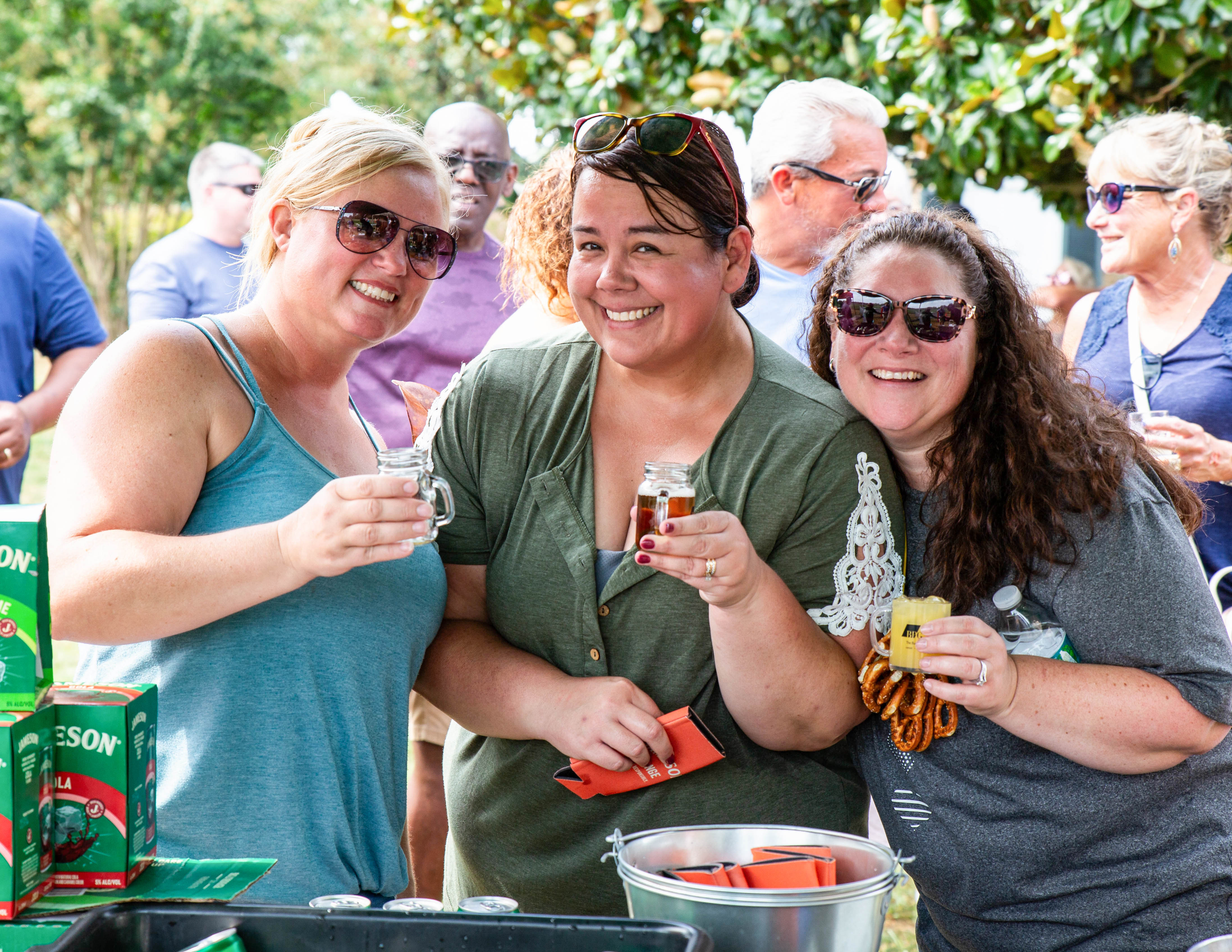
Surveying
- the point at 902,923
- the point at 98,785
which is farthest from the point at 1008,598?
the point at 902,923

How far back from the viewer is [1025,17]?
508 cm

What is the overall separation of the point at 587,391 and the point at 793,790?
0.94 meters

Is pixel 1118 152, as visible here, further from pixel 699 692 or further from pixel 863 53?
pixel 699 692

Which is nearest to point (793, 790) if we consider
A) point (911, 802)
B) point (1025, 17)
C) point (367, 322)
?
point (911, 802)

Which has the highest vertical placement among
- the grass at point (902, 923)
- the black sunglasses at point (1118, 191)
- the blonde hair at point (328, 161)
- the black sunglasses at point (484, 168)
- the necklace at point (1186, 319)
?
the black sunglasses at point (484, 168)

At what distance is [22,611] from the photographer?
154 cm

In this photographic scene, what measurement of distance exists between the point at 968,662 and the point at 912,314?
711mm

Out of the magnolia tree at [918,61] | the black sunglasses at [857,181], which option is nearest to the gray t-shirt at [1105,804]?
the black sunglasses at [857,181]

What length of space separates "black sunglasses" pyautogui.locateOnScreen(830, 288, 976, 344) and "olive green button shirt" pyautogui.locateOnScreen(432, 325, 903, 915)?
171mm

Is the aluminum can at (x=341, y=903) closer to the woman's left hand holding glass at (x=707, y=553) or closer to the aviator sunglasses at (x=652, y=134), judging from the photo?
the woman's left hand holding glass at (x=707, y=553)

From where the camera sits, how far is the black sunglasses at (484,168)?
16.5 ft

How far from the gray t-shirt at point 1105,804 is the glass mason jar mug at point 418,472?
3.47 ft

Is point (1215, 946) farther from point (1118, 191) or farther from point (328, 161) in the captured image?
point (1118, 191)

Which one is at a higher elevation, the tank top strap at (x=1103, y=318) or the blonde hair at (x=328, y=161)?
the blonde hair at (x=328, y=161)
